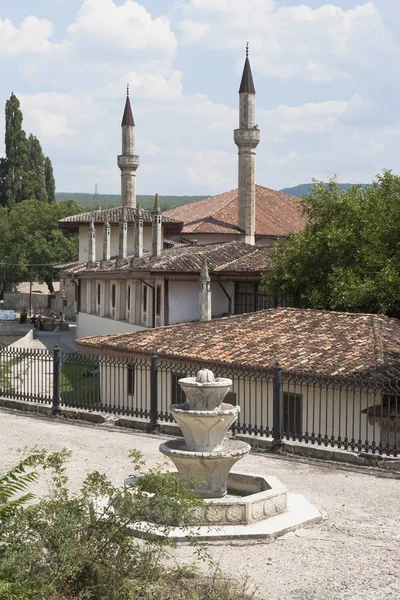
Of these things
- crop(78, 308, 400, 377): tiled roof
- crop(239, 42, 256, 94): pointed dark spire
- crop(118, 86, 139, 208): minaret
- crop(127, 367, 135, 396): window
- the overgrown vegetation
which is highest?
crop(239, 42, 256, 94): pointed dark spire

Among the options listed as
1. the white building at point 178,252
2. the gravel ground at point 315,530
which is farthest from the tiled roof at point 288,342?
the gravel ground at point 315,530

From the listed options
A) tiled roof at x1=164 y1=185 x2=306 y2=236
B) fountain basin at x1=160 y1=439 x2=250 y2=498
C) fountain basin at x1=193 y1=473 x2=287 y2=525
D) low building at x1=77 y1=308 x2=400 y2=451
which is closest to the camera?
fountain basin at x1=193 y1=473 x2=287 y2=525

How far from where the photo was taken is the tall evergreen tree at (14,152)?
73125mm

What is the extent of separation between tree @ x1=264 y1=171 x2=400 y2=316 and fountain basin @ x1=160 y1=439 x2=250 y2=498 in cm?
1492

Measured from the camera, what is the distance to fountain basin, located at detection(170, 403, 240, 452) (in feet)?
31.3

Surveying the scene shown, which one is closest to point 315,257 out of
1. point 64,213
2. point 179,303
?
point 179,303

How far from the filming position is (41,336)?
46.9 metres

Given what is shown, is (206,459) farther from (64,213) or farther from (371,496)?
(64,213)

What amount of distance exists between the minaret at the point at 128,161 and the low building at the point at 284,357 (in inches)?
1250

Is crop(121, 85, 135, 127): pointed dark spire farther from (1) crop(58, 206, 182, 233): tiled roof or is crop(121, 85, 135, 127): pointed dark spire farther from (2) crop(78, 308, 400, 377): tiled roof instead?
(2) crop(78, 308, 400, 377): tiled roof

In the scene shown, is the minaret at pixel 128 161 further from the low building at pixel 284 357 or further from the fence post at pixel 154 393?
the fence post at pixel 154 393

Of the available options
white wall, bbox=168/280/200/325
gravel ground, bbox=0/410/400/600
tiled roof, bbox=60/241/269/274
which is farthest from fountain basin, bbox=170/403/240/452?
white wall, bbox=168/280/200/325

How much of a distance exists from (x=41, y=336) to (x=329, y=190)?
22638 millimetres

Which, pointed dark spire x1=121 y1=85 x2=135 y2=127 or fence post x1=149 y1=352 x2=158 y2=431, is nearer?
fence post x1=149 y1=352 x2=158 y2=431
